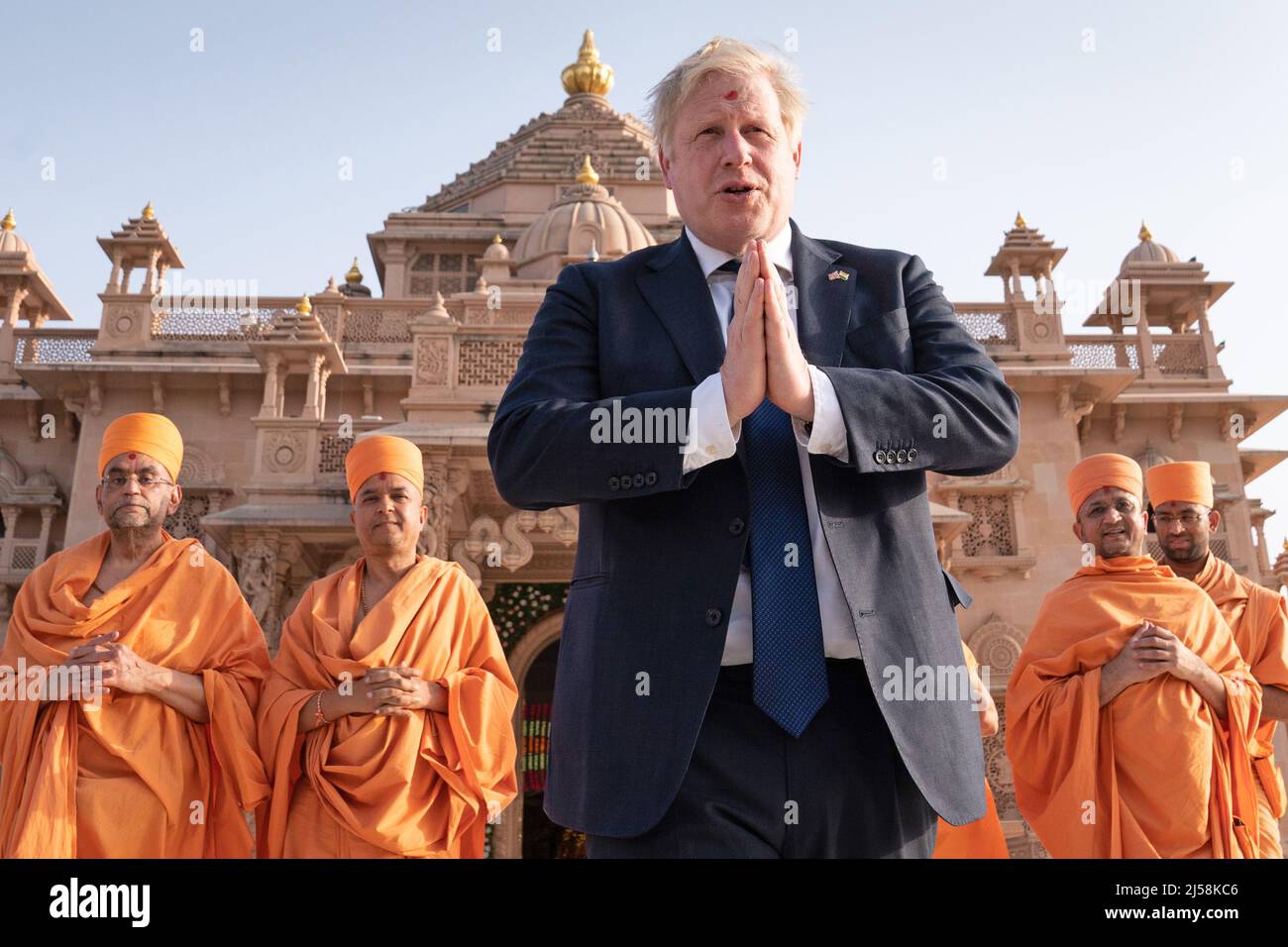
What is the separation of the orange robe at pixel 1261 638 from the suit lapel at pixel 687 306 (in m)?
3.60

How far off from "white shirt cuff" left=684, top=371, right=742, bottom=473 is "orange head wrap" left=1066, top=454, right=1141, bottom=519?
3178mm

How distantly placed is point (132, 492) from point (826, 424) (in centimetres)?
320

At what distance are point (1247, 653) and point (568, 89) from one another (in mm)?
24815

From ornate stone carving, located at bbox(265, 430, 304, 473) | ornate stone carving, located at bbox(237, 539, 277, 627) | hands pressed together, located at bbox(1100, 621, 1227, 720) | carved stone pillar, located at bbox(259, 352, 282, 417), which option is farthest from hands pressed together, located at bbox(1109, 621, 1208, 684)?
carved stone pillar, located at bbox(259, 352, 282, 417)

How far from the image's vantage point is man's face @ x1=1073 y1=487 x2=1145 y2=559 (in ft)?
14.4

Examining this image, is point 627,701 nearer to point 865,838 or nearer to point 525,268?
point 865,838

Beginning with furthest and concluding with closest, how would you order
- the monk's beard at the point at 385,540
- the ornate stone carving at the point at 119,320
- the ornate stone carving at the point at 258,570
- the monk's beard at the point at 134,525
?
the ornate stone carving at the point at 119,320
the ornate stone carving at the point at 258,570
the monk's beard at the point at 385,540
the monk's beard at the point at 134,525

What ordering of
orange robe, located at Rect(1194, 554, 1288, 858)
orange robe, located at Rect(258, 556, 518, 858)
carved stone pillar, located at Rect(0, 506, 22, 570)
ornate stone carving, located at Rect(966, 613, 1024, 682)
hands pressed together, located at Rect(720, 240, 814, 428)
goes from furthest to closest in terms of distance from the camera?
carved stone pillar, located at Rect(0, 506, 22, 570) < ornate stone carving, located at Rect(966, 613, 1024, 682) < orange robe, located at Rect(1194, 554, 1288, 858) < orange robe, located at Rect(258, 556, 518, 858) < hands pressed together, located at Rect(720, 240, 814, 428)

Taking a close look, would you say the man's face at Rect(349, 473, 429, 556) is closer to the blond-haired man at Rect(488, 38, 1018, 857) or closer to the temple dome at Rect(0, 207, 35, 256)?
the blond-haired man at Rect(488, 38, 1018, 857)

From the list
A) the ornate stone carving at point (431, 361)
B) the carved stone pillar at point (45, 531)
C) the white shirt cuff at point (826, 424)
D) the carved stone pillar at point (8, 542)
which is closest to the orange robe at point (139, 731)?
the white shirt cuff at point (826, 424)

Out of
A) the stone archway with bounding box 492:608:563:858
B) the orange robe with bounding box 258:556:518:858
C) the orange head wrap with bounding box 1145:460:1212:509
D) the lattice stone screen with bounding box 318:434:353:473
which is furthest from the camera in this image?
the stone archway with bounding box 492:608:563:858

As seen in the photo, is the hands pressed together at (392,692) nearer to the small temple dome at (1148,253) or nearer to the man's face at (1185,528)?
the man's face at (1185,528)

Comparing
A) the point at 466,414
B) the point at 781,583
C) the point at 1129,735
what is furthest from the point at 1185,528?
the point at 466,414

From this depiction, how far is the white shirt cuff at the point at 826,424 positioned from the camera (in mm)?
1623
